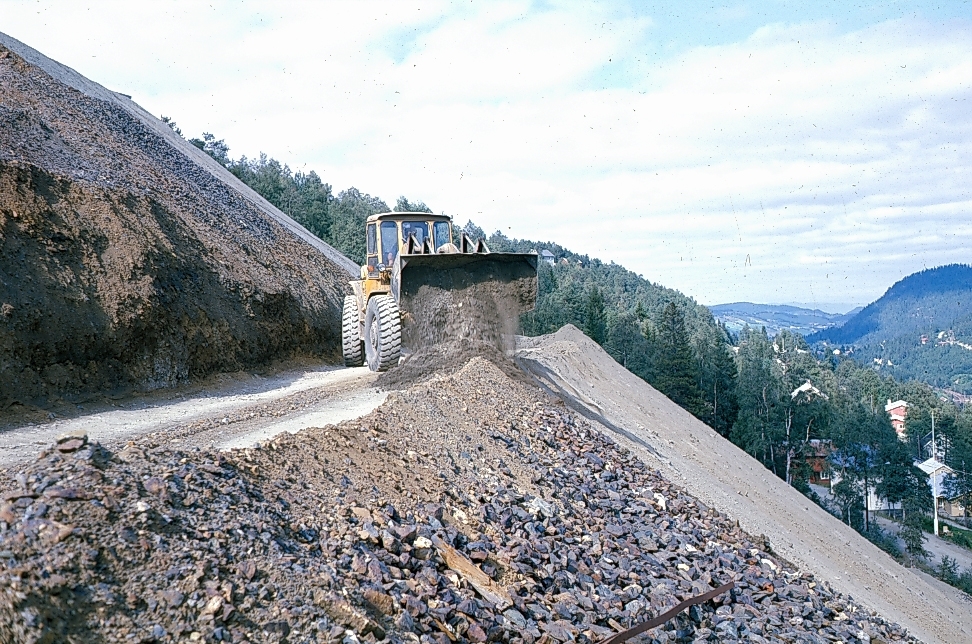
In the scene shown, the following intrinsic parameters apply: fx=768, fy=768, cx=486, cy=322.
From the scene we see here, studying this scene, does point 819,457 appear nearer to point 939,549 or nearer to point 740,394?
point 740,394

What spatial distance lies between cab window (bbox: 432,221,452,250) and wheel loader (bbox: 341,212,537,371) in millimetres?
108

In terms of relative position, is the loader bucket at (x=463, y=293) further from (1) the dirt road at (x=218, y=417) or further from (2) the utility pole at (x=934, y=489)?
(2) the utility pole at (x=934, y=489)

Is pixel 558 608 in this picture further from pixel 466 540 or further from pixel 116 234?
pixel 116 234

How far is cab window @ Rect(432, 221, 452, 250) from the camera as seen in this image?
14.3m

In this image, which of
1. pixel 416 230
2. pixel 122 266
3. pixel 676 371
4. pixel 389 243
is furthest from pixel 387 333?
pixel 676 371

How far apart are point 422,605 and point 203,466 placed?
2.01 metres

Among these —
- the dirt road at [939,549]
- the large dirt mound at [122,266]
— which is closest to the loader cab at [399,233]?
the large dirt mound at [122,266]

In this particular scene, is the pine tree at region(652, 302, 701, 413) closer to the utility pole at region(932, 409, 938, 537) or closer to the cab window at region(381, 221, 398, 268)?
the utility pole at region(932, 409, 938, 537)

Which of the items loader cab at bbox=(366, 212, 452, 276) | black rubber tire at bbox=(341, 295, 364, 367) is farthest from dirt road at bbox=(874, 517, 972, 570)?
loader cab at bbox=(366, 212, 452, 276)

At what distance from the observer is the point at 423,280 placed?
1223cm

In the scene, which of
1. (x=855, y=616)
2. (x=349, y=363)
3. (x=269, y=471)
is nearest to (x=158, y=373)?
(x=349, y=363)

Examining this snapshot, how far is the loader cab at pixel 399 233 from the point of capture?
559 inches

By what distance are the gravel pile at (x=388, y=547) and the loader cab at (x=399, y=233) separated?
4.64 meters

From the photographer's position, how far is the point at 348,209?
5109cm
